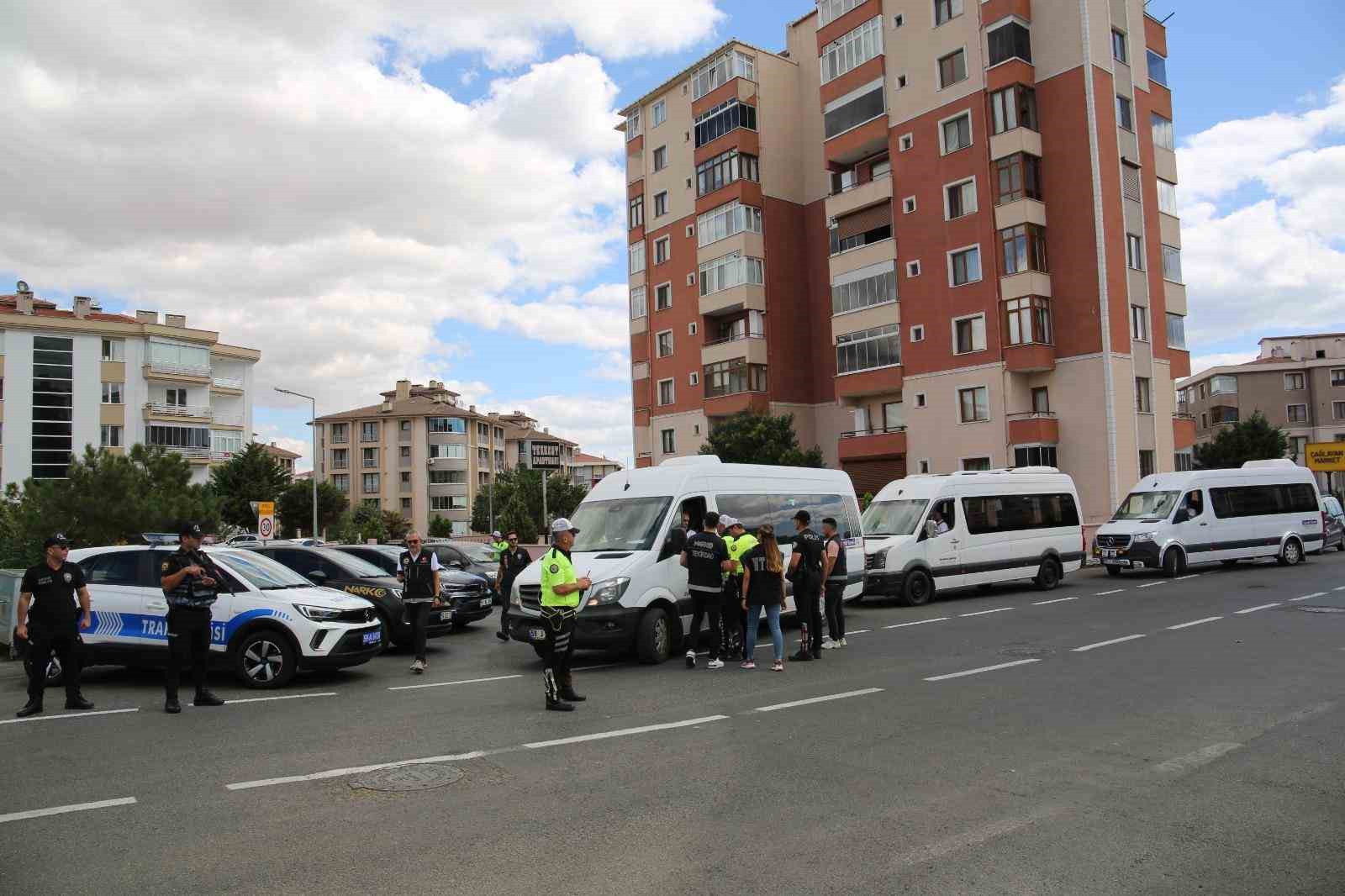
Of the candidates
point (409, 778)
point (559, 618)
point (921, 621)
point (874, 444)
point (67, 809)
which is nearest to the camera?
point (67, 809)

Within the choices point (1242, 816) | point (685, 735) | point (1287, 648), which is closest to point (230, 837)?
point (685, 735)

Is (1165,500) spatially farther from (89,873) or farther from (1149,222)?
(89,873)

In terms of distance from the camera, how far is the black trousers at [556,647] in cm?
900

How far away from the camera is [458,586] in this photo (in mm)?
16328

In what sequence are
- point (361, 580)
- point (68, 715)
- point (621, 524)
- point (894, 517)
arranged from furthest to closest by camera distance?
point (894, 517), point (361, 580), point (621, 524), point (68, 715)

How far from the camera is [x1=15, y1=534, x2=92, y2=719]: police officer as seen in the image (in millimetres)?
9234

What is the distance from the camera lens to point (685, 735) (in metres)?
7.72

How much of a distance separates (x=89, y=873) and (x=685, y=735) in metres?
4.22

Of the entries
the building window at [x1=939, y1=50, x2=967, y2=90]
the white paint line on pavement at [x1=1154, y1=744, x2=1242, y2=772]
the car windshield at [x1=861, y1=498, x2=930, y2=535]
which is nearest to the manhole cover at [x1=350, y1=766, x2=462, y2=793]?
the white paint line on pavement at [x1=1154, y1=744, x2=1242, y2=772]

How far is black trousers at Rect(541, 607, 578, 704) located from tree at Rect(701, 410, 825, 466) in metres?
Result: 30.4

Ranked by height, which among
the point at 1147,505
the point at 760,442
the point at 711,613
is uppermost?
the point at 760,442

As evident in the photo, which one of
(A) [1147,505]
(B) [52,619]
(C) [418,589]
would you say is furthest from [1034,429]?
(B) [52,619]

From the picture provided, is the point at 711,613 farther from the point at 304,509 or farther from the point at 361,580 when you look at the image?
the point at 304,509

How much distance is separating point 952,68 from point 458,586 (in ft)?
106
